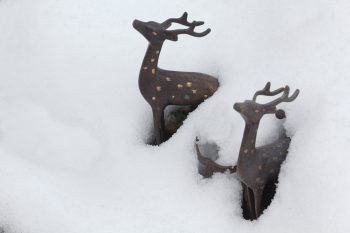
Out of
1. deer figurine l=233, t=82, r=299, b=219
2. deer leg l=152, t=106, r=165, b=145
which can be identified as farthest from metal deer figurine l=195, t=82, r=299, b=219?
deer leg l=152, t=106, r=165, b=145

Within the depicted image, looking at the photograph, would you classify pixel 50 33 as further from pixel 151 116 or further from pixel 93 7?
pixel 151 116

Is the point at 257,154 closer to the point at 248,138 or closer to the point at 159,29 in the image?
the point at 248,138

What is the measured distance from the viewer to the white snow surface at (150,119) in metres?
1.22

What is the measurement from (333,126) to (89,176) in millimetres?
602

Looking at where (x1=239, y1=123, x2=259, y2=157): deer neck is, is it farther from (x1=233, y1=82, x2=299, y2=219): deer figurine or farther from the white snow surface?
the white snow surface

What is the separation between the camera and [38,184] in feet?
4.43

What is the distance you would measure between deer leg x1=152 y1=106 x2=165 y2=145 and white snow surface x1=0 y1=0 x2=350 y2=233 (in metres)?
0.03

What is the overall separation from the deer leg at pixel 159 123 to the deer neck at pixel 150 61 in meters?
0.10

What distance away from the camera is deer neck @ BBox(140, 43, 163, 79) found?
4.24 feet

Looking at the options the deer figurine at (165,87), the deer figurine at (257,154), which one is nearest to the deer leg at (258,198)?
the deer figurine at (257,154)

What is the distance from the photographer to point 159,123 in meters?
1.41

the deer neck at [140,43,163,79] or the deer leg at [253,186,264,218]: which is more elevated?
the deer neck at [140,43,163,79]

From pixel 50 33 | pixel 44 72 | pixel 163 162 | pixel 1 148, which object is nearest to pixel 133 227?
pixel 163 162

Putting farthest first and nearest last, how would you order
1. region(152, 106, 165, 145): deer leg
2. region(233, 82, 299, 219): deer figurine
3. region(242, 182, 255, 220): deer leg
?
region(152, 106, 165, 145): deer leg → region(242, 182, 255, 220): deer leg → region(233, 82, 299, 219): deer figurine
